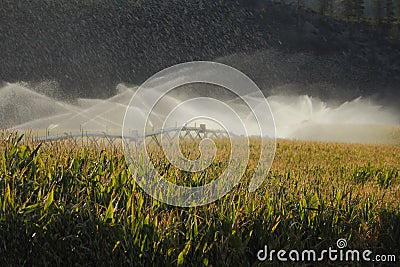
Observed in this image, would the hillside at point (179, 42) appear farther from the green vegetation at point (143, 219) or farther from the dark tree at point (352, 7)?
the green vegetation at point (143, 219)

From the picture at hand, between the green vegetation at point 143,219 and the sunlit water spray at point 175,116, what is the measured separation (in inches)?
109

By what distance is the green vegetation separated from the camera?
433cm

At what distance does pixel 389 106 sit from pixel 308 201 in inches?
2030

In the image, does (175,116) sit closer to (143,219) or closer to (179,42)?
(143,219)

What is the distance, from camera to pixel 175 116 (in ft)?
74.6

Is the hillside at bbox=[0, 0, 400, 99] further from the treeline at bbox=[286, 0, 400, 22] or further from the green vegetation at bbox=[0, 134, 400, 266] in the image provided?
the green vegetation at bbox=[0, 134, 400, 266]

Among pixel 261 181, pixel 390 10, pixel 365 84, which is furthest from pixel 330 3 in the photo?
pixel 261 181

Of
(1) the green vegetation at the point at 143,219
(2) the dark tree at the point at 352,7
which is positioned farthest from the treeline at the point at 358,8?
(1) the green vegetation at the point at 143,219

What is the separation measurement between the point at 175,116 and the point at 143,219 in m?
18.4

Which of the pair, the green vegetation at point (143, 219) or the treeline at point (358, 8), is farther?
the treeline at point (358, 8)

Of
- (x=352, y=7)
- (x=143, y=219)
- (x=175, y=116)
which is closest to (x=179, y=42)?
(x=352, y=7)

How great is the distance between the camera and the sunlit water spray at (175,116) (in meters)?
25.2

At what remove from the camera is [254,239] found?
477 cm

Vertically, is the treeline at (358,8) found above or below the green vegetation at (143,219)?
above
